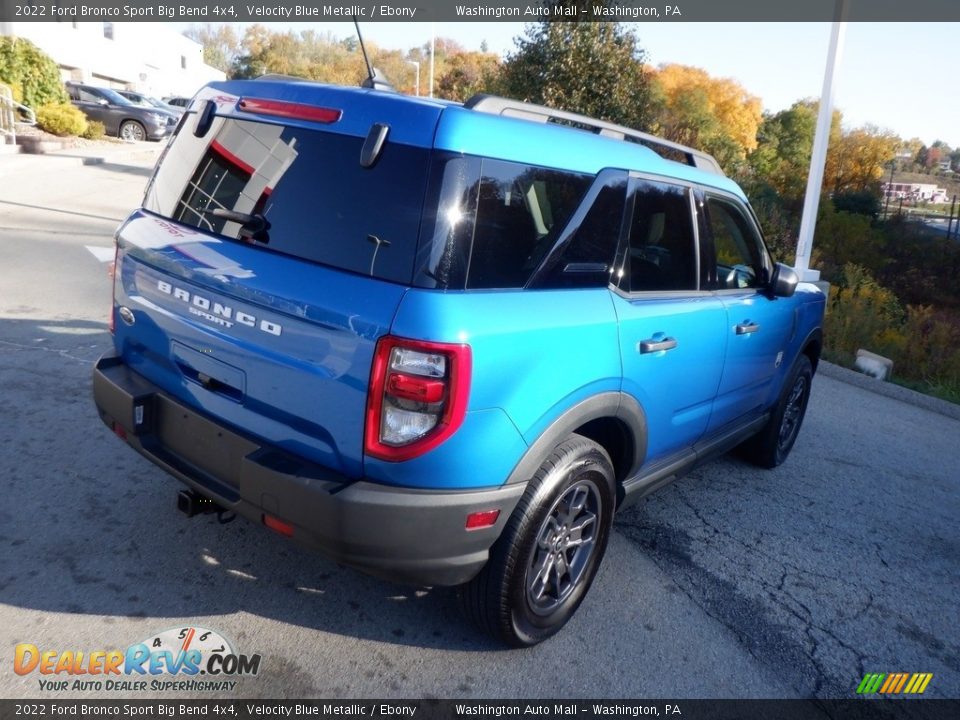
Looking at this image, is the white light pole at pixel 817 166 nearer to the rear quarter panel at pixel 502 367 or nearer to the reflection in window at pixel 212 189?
the rear quarter panel at pixel 502 367

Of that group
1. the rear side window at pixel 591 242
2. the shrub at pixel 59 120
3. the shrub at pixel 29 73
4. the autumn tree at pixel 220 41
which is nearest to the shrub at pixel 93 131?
the shrub at pixel 59 120

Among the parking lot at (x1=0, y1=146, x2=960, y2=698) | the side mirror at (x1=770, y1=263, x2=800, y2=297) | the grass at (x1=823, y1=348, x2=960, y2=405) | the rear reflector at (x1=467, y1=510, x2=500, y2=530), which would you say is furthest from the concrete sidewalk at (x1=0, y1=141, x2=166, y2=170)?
the rear reflector at (x1=467, y1=510, x2=500, y2=530)

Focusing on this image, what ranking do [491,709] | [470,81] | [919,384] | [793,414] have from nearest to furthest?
[491,709] → [793,414] → [919,384] → [470,81]

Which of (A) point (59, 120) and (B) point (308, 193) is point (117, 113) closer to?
(A) point (59, 120)

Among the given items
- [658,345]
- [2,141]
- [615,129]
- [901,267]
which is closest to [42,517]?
[658,345]

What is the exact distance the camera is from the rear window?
2535 mm

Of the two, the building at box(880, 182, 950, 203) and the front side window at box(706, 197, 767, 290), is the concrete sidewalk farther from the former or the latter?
the building at box(880, 182, 950, 203)

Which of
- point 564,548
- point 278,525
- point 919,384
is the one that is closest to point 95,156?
point 919,384

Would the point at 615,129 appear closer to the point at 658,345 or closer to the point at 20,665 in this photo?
the point at 658,345

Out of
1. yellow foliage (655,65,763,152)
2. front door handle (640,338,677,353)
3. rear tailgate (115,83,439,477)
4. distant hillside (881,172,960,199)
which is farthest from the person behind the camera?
yellow foliage (655,65,763,152)

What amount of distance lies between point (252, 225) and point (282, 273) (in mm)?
314

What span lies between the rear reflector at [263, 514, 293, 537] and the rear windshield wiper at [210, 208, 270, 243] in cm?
98

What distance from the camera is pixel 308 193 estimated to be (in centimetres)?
275

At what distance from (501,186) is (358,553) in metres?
1.33
